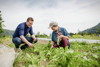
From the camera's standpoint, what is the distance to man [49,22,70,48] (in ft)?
9.93

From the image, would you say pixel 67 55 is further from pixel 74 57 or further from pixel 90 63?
Answer: pixel 90 63

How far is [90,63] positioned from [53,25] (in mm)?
1772

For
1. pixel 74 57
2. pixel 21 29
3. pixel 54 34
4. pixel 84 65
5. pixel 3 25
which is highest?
pixel 3 25

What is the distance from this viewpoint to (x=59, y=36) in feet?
9.82

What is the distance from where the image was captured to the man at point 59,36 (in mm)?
3027

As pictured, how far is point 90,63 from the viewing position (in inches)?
62.4

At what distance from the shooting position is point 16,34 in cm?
363

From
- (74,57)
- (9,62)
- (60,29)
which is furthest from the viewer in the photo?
(60,29)

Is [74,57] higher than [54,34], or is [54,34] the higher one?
[54,34]

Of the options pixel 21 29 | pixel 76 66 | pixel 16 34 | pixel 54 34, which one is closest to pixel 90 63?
pixel 76 66

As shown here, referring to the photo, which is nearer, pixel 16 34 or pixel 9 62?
pixel 9 62

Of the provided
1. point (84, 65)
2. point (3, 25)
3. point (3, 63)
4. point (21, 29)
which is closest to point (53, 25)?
point (21, 29)

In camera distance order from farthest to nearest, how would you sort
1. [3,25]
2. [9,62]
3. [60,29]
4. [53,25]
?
[3,25]
[60,29]
[53,25]
[9,62]

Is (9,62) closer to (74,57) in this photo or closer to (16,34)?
(74,57)
